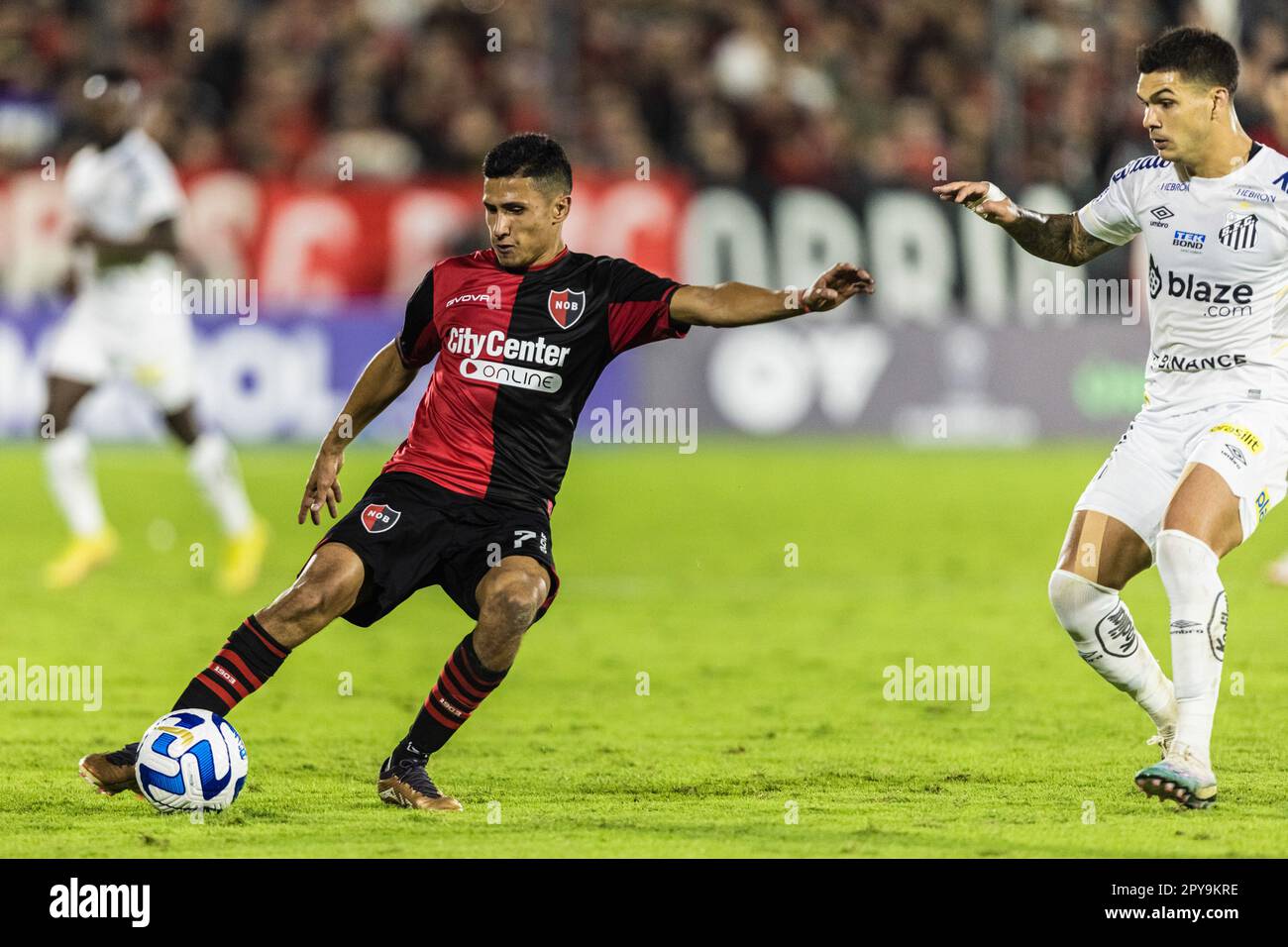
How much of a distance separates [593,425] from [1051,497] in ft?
19.7

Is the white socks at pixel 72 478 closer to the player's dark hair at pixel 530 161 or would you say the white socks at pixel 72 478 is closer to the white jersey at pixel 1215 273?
the player's dark hair at pixel 530 161

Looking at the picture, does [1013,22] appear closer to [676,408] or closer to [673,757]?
[676,408]

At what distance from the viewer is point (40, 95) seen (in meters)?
20.7

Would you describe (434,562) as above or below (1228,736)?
above

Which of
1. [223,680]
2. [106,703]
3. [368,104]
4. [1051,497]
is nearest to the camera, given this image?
[223,680]

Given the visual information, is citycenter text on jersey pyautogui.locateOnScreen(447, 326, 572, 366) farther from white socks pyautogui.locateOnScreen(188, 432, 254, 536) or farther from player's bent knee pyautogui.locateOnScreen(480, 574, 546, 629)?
white socks pyautogui.locateOnScreen(188, 432, 254, 536)

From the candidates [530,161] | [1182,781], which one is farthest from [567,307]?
[1182,781]

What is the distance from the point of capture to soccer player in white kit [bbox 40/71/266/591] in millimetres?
12195

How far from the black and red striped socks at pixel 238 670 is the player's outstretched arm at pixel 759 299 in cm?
171

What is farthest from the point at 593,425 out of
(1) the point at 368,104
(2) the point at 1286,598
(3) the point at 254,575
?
(2) the point at 1286,598

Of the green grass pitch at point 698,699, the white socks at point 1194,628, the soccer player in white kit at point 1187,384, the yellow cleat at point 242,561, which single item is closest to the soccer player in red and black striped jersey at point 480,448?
the green grass pitch at point 698,699

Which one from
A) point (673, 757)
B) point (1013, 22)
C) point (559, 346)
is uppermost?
point (1013, 22)

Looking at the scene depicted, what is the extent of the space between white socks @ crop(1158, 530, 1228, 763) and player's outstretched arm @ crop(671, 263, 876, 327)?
134 cm

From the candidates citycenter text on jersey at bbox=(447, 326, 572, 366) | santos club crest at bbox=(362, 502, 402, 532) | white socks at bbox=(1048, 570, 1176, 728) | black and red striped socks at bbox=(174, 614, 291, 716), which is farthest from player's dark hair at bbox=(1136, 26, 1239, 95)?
black and red striped socks at bbox=(174, 614, 291, 716)
